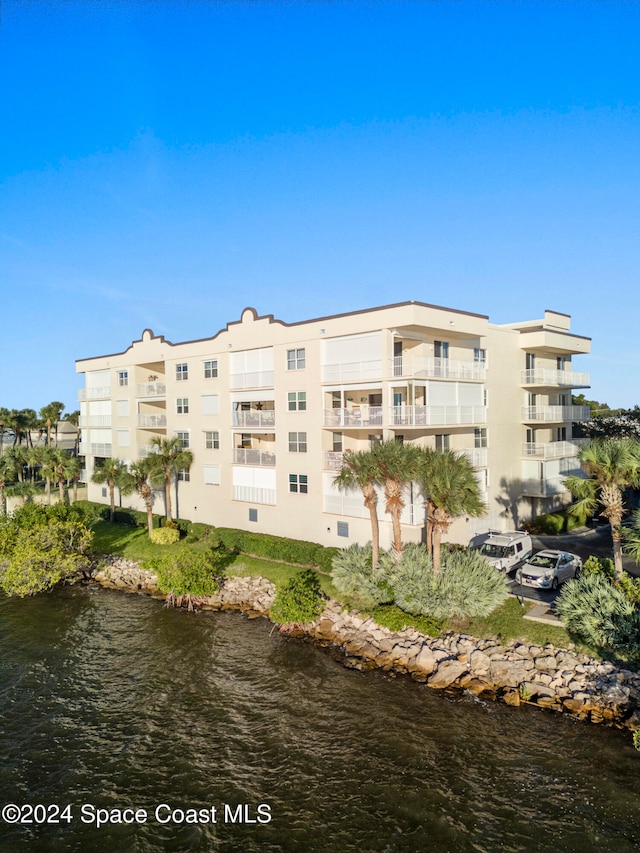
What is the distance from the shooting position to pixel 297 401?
3334cm

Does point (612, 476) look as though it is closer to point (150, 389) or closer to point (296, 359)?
point (296, 359)

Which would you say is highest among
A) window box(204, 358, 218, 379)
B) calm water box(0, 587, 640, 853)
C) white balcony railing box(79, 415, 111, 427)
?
window box(204, 358, 218, 379)

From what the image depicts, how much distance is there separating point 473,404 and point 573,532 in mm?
11884

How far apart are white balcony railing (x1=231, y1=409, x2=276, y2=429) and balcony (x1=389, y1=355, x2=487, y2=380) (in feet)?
31.4

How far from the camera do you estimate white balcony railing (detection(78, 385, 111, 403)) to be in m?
49.9

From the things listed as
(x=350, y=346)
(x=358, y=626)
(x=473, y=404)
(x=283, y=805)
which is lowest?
(x=283, y=805)

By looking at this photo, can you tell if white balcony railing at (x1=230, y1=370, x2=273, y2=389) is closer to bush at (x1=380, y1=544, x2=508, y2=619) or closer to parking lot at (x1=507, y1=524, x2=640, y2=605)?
bush at (x1=380, y1=544, x2=508, y2=619)

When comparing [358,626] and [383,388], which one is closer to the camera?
[358,626]

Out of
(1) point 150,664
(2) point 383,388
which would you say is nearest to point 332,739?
(1) point 150,664

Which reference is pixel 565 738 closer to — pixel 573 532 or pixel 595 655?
pixel 595 655

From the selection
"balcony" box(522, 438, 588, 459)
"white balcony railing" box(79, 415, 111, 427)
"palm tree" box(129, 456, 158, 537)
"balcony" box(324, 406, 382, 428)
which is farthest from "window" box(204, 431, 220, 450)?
"balcony" box(522, 438, 588, 459)

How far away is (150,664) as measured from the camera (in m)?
22.6

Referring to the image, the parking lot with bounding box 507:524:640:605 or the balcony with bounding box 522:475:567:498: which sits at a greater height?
the balcony with bounding box 522:475:567:498

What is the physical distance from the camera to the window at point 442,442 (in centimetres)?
3131
